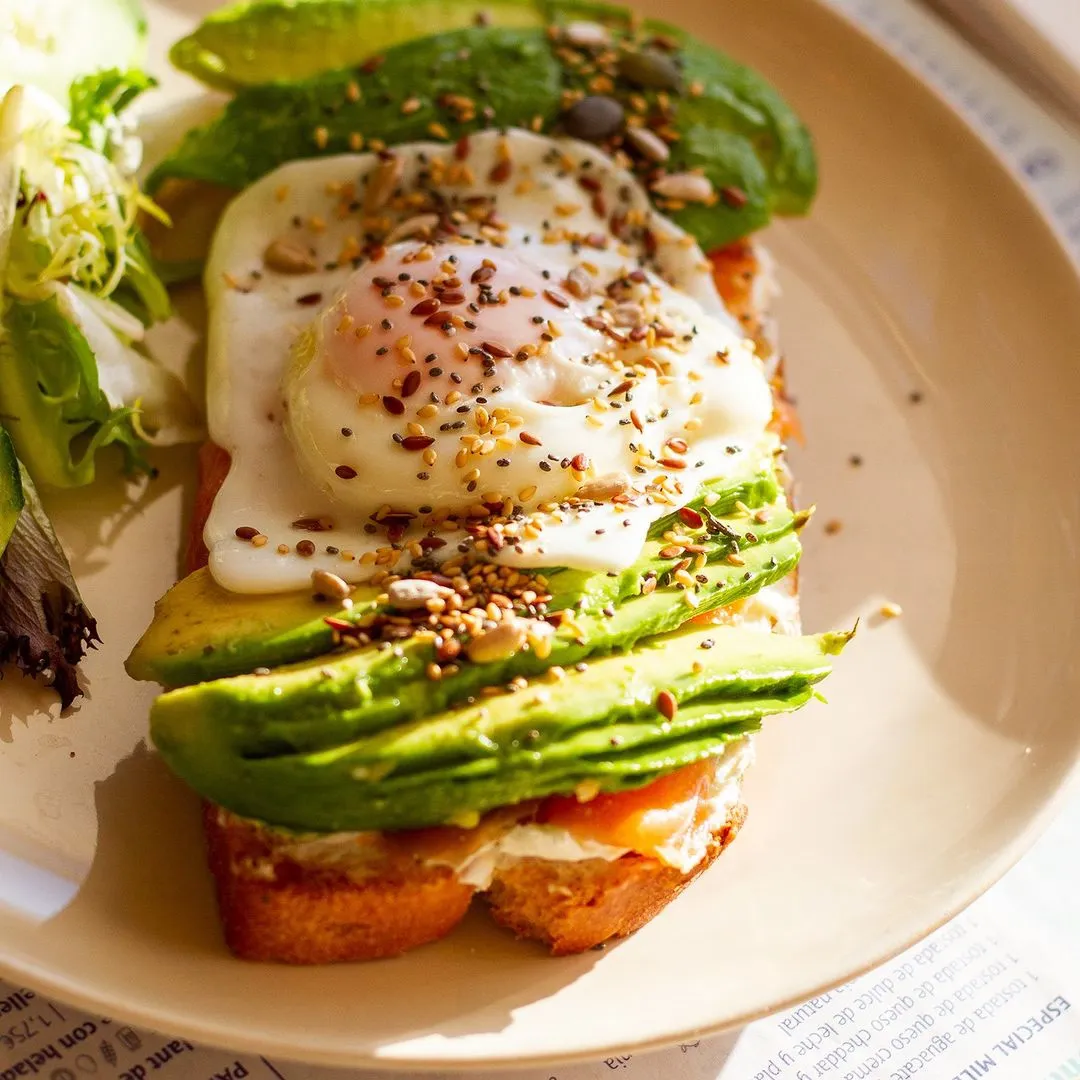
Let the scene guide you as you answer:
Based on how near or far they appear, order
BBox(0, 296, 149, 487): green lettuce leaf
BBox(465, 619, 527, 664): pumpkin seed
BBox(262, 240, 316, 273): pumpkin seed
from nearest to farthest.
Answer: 1. BBox(465, 619, 527, 664): pumpkin seed
2. BBox(0, 296, 149, 487): green lettuce leaf
3. BBox(262, 240, 316, 273): pumpkin seed

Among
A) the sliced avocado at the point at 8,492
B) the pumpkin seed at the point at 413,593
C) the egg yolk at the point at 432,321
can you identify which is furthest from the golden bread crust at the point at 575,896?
the sliced avocado at the point at 8,492

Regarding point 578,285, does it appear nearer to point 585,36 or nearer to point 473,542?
point 473,542

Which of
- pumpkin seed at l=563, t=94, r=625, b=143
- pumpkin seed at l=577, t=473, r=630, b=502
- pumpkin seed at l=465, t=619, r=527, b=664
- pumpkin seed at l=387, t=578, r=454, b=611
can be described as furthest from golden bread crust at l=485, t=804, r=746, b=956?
pumpkin seed at l=563, t=94, r=625, b=143

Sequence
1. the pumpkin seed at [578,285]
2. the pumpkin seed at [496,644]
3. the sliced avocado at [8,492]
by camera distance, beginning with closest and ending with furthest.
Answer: the pumpkin seed at [496,644] → the sliced avocado at [8,492] → the pumpkin seed at [578,285]

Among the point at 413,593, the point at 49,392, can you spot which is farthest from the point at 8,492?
the point at 413,593

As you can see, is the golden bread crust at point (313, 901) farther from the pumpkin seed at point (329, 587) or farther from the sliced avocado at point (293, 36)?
the sliced avocado at point (293, 36)

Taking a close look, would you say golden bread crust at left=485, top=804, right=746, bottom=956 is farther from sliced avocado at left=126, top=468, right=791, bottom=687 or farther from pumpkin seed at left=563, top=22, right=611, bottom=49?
pumpkin seed at left=563, top=22, right=611, bottom=49

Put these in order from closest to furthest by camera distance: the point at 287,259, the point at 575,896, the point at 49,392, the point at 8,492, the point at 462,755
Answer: the point at 462,755 < the point at 575,896 < the point at 8,492 < the point at 49,392 < the point at 287,259
